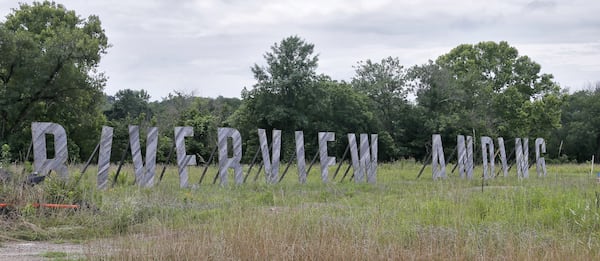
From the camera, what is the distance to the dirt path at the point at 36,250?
611 centimetres

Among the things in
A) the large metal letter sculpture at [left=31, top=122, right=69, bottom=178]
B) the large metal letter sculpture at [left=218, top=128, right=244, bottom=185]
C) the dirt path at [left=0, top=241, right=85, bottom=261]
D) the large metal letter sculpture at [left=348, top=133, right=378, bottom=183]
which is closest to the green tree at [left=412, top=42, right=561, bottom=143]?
the large metal letter sculpture at [left=348, top=133, right=378, bottom=183]

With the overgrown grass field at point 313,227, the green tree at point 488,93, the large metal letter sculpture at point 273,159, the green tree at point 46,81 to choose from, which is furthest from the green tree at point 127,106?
the overgrown grass field at point 313,227

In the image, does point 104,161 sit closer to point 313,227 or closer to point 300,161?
point 300,161

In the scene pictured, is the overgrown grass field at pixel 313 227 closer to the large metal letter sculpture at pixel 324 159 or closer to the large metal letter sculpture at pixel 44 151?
the large metal letter sculpture at pixel 44 151

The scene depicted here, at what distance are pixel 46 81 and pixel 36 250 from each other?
19.4 m

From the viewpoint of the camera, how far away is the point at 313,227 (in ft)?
20.3

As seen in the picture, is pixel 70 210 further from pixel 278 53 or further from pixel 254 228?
pixel 278 53

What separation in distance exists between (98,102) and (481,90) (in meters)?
24.7

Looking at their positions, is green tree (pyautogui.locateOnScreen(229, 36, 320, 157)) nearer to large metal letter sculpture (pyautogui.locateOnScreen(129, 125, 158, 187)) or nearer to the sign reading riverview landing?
the sign reading riverview landing

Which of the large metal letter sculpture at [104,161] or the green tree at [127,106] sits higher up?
the green tree at [127,106]

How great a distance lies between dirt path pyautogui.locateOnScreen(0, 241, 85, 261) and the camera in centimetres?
611

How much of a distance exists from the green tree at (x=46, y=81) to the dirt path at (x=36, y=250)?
1671cm

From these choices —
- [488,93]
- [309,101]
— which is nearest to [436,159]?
[309,101]

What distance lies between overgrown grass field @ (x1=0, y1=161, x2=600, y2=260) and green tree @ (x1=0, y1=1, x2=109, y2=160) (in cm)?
1587
